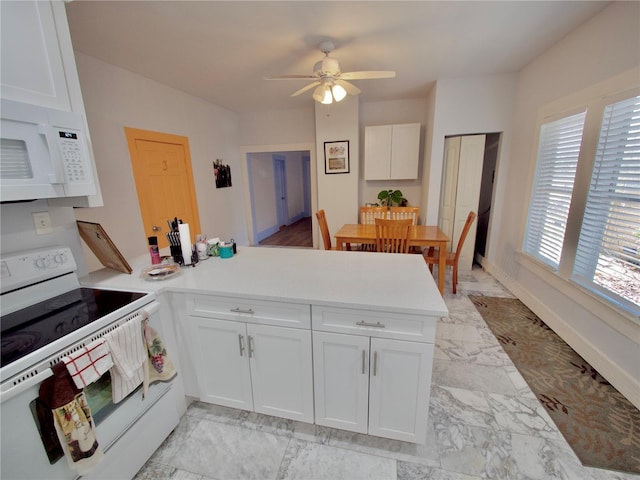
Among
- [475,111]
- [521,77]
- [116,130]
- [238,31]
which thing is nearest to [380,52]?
[238,31]

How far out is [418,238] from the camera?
2.81 meters

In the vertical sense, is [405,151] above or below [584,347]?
above

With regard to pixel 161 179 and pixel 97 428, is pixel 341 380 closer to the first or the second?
pixel 97 428

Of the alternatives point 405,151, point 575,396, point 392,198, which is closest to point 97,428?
point 575,396

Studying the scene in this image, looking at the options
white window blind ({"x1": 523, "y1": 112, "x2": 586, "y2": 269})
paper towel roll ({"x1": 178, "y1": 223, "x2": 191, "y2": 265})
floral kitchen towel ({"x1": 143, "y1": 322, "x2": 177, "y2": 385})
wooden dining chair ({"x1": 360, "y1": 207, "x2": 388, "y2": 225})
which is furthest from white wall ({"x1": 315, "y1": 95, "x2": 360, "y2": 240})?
floral kitchen towel ({"x1": 143, "y1": 322, "x2": 177, "y2": 385})

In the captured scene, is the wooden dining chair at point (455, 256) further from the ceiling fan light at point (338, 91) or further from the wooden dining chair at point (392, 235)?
the ceiling fan light at point (338, 91)

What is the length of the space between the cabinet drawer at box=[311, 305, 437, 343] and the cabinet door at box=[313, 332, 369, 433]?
0.05 metres

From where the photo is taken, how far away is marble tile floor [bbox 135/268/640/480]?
1304 millimetres

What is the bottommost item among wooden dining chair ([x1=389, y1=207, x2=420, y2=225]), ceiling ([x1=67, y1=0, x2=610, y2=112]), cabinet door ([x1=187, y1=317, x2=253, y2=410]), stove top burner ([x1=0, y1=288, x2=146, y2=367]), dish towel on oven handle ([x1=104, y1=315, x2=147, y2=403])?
cabinet door ([x1=187, y1=317, x2=253, y2=410])

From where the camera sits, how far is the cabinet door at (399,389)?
1.22 m

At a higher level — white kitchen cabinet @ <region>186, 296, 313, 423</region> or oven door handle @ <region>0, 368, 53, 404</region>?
oven door handle @ <region>0, 368, 53, 404</region>

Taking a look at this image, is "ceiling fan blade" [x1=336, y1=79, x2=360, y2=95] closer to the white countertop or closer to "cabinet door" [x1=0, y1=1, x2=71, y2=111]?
the white countertop

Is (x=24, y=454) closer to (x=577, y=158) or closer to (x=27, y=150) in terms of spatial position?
(x=27, y=150)

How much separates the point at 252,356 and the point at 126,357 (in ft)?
1.91
